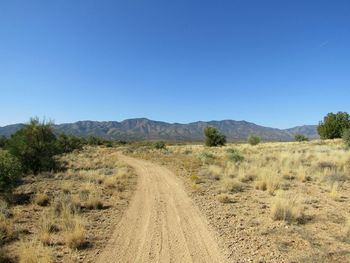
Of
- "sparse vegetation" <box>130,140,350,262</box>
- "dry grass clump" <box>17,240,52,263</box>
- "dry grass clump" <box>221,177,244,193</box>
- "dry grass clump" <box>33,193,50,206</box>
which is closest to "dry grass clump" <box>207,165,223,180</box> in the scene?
"sparse vegetation" <box>130,140,350,262</box>

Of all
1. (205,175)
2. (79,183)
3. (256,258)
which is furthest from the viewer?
(205,175)

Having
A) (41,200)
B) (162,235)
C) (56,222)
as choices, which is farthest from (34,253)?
(41,200)

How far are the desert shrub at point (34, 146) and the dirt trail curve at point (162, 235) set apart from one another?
12.6 m

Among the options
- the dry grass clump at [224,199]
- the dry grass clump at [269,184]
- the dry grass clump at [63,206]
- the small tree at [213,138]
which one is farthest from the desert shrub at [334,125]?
the dry grass clump at [63,206]

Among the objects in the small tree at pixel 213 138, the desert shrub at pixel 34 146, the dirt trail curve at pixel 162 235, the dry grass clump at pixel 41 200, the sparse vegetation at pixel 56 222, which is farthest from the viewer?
the small tree at pixel 213 138

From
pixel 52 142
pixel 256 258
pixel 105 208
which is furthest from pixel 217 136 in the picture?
pixel 256 258

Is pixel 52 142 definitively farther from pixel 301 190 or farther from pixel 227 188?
pixel 301 190

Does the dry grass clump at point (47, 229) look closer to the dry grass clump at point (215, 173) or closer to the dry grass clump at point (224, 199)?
the dry grass clump at point (224, 199)

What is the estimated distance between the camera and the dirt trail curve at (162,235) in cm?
656

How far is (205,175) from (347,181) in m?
7.64

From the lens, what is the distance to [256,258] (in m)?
6.43

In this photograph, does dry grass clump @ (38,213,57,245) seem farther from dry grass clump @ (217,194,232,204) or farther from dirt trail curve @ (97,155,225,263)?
dry grass clump @ (217,194,232,204)

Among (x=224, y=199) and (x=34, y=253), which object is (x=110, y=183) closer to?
(x=224, y=199)

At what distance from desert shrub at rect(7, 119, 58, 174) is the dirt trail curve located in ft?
41.5
